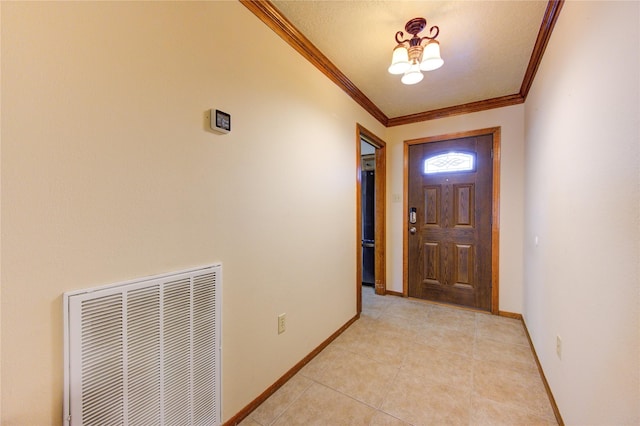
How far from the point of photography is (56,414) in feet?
2.67

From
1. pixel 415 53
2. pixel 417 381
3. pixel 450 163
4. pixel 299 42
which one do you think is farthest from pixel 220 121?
pixel 450 163

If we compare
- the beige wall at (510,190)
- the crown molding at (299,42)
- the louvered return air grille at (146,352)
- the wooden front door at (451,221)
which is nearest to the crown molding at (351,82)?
the crown molding at (299,42)

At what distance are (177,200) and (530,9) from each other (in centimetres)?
233

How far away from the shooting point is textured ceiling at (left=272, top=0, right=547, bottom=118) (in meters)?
1.59

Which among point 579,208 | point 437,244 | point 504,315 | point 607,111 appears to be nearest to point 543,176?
point 579,208

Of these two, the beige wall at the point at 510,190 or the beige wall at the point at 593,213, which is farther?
the beige wall at the point at 510,190

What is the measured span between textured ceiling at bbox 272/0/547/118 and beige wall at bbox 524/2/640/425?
304mm

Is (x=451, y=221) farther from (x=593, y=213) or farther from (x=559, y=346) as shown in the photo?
(x=593, y=213)

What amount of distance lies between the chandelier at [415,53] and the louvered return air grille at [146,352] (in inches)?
67.4

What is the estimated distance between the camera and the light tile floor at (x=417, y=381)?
1.47 meters

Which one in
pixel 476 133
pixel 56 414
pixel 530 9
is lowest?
pixel 56 414

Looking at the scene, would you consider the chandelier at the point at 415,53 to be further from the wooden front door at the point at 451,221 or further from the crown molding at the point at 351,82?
the wooden front door at the point at 451,221

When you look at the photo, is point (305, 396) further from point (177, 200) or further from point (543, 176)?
point (543, 176)

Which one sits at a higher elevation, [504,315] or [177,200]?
[177,200]
